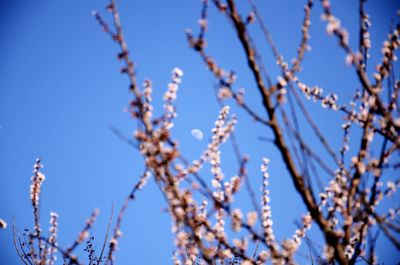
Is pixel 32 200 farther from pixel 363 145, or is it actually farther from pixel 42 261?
pixel 363 145

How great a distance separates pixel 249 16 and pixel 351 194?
1.59 metres

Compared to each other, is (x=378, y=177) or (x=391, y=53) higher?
(x=391, y=53)

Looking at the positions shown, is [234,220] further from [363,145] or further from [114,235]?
[114,235]

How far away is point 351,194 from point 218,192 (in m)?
2.04

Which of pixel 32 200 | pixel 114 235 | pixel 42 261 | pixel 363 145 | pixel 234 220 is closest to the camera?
pixel 363 145

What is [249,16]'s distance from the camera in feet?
6.62

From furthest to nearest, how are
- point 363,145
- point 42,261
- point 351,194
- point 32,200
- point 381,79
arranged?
point 32,200
point 42,261
point 381,79
point 363,145
point 351,194

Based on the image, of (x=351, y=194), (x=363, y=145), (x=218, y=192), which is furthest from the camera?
(x=218, y=192)

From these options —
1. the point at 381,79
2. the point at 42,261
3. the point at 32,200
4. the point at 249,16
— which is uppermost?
the point at 32,200

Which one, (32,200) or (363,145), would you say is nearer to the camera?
(363,145)

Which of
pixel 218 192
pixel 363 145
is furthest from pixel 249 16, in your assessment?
pixel 218 192

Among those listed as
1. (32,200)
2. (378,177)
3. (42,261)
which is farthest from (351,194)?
(32,200)

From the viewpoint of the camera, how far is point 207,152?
381cm

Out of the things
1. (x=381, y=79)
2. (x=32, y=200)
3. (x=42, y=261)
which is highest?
(x=32, y=200)
